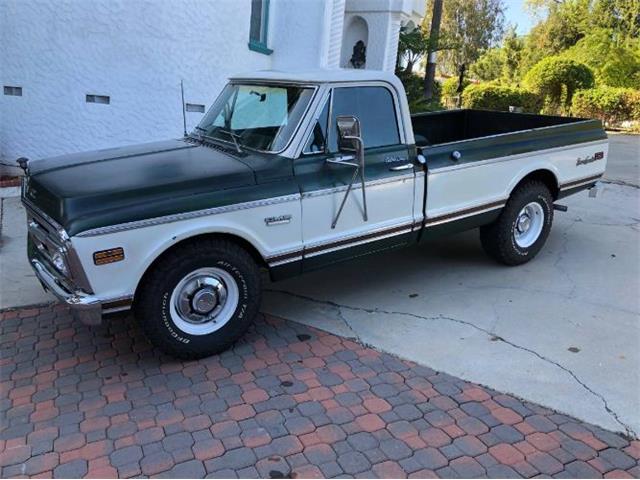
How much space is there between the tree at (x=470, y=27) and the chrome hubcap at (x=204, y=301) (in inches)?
1531

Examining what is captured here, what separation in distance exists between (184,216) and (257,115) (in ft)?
4.15

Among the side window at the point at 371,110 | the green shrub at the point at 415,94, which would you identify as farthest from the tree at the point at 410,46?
the side window at the point at 371,110

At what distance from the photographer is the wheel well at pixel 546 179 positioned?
570cm

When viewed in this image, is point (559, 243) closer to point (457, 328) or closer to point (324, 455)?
point (457, 328)

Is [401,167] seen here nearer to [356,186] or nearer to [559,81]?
[356,186]

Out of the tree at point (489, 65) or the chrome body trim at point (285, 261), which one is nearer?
the chrome body trim at point (285, 261)

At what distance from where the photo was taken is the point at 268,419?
3.37 m

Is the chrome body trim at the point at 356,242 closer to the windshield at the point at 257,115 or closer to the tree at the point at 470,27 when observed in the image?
the windshield at the point at 257,115

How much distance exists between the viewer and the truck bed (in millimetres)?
6785

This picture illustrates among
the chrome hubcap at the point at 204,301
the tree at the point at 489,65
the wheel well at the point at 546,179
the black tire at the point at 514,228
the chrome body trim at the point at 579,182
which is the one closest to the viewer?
the chrome hubcap at the point at 204,301

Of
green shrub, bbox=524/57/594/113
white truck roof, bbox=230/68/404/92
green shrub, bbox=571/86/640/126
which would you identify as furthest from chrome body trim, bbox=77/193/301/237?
green shrub, bbox=524/57/594/113

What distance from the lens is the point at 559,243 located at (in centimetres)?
659

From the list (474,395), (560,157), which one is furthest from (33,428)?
(560,157)

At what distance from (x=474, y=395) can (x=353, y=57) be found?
10386 millimetres
